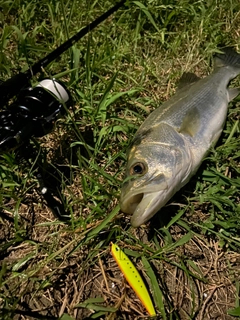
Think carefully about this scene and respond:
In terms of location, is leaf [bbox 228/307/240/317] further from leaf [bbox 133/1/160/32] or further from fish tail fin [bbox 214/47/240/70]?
leaf [bbox 133/1/160/32]

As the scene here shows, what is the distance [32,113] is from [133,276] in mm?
1284

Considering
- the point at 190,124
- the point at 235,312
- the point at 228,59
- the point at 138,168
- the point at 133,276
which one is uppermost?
the point at 138,168

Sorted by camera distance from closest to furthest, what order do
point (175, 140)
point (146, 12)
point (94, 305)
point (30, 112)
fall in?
point (30, 112) < point (94, 305) < point (175, 140) < point (146, 12)

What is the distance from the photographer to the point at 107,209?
3287mm

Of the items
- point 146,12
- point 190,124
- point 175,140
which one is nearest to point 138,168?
point 175,140

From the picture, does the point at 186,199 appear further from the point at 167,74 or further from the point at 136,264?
the point at 167,74

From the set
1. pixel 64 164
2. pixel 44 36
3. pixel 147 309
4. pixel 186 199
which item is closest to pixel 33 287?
pixel 147 309

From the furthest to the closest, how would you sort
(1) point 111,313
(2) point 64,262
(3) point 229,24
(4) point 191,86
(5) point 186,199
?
(3) point 229,24 < (4) point 191,86 < (5) point 186,199 < (2) point 64,262 < (1) point 111,313

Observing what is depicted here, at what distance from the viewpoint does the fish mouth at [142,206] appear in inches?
114

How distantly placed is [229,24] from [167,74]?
2.96ft

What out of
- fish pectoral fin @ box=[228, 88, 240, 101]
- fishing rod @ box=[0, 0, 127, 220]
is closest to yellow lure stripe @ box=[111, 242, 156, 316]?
fishing rod @ box=[0, 0, 127, 220]

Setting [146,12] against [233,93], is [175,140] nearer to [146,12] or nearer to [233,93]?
[233,93]

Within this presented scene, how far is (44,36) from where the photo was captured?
14.2ft

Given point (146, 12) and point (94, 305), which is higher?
point (146, 12)
